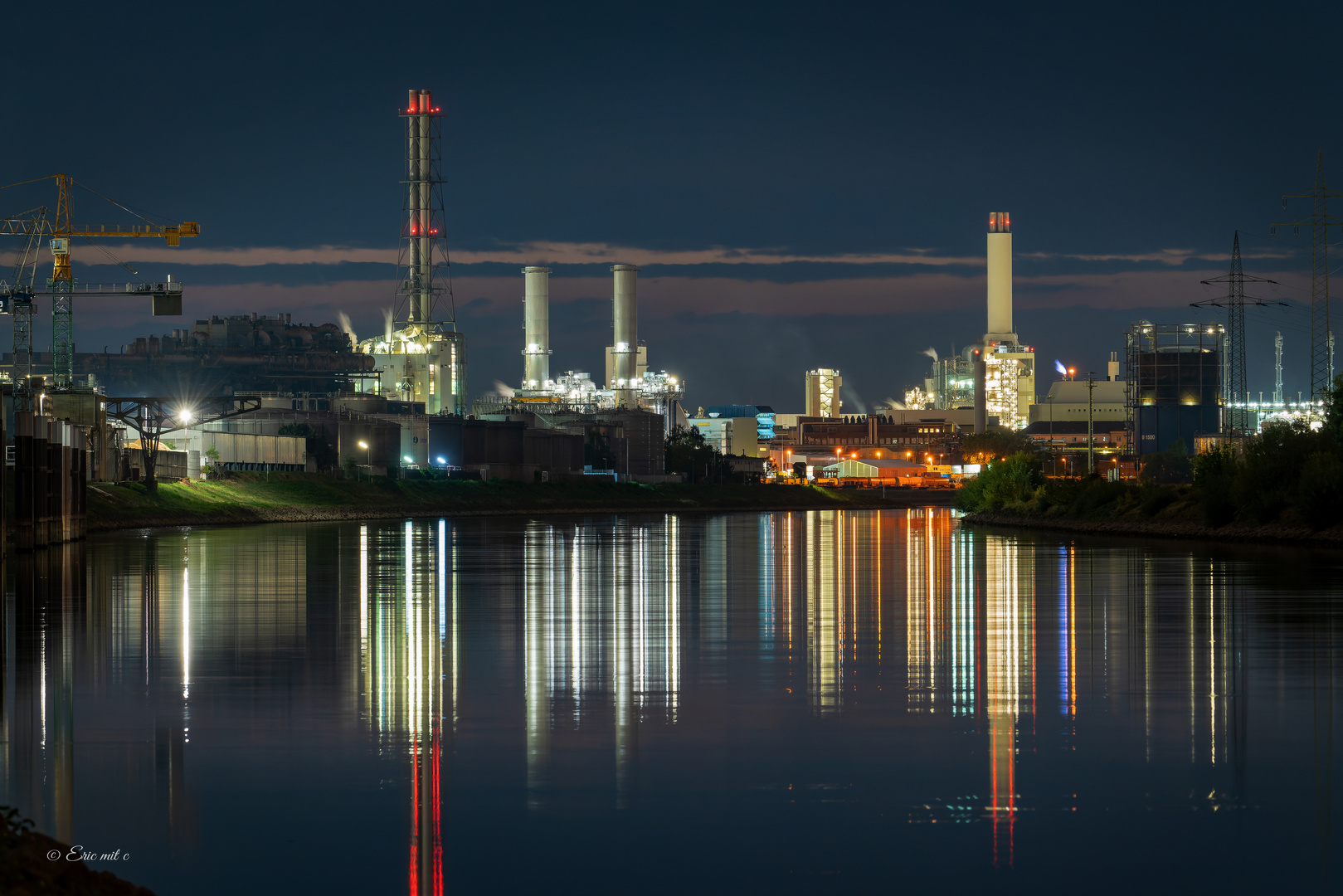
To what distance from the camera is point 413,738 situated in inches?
460

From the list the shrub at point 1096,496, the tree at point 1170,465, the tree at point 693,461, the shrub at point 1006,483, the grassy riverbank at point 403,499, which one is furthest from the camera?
the tree at point 693,461

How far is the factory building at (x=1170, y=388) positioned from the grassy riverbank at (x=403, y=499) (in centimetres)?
2195

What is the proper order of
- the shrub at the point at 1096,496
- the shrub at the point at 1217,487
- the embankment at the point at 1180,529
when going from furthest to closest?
the shrub at the point at 1096,496
the shrub at the point at 1217,487
the embankment at the point at 1180,529

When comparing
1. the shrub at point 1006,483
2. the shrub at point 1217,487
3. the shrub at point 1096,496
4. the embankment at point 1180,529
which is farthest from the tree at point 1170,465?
the shrub at point 1217,487

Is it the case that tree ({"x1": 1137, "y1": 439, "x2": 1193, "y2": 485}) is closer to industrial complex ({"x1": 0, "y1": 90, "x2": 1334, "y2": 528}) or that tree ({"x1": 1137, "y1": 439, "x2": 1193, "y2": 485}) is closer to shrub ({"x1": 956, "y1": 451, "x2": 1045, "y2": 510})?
industrial complex ({"x1": 0, "y1": 90, "x2": 1334, "y2": 528})

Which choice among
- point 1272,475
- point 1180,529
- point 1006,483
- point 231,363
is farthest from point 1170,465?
point 231,363

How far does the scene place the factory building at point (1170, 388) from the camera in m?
146

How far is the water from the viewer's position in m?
8.27

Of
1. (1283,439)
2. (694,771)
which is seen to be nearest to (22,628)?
(694,771)

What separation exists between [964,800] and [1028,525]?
56917 millimetres

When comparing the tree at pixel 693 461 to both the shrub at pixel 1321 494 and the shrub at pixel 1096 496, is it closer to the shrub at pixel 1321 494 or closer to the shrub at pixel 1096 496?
the shrub at pixel 1096 496

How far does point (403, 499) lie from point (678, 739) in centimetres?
8936

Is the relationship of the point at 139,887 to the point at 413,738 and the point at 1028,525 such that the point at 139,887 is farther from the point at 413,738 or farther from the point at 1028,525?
the point at 1028,525

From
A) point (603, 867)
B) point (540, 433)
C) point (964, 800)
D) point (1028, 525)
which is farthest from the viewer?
point (540, 433)
